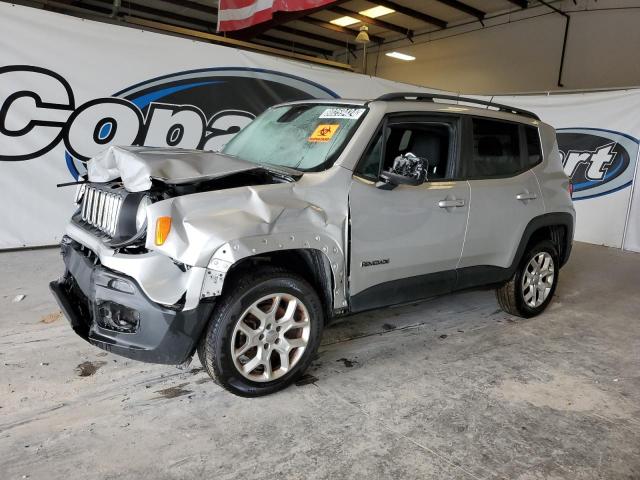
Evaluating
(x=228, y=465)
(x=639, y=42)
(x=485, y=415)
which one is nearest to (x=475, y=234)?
(x=485, y=415)

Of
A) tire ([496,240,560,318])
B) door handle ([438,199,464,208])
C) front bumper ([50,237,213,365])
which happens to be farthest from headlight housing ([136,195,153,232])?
tire ([496,240,560,318])

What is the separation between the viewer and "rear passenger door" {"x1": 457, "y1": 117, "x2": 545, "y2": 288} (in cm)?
355

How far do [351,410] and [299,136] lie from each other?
1793mm

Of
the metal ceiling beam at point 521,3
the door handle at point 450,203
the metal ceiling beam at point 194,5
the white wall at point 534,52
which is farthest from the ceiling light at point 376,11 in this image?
the door handle at point 450,203

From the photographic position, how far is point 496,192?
12.0ft

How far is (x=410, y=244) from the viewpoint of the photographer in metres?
3.16

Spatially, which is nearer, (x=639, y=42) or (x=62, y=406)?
(x=62, y=406)

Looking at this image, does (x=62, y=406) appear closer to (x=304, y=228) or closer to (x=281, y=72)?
(x=304, y=228)

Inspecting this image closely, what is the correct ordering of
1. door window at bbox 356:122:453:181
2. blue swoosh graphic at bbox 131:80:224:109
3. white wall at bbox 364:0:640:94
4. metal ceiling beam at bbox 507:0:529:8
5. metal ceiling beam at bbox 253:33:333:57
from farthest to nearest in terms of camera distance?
metal ceiling beam at bbox 253:33:333:57, metal ceiling beam at bbox 507:0:529:8, white wall at bbox 364:0:640:94, blue swoosh graphic at bbox 131:80:224:109, door window at bbox 356:122:453:181

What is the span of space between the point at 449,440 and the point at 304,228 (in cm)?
133

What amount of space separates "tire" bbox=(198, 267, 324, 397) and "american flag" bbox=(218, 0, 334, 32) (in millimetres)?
4976

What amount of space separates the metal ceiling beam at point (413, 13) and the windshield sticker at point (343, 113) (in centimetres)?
944

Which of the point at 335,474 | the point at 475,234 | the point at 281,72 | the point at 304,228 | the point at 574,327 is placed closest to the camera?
the point at 335,474

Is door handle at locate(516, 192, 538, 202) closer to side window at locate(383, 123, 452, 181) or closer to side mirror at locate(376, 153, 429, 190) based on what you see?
side window at locate(383, 123, 452, 181)
